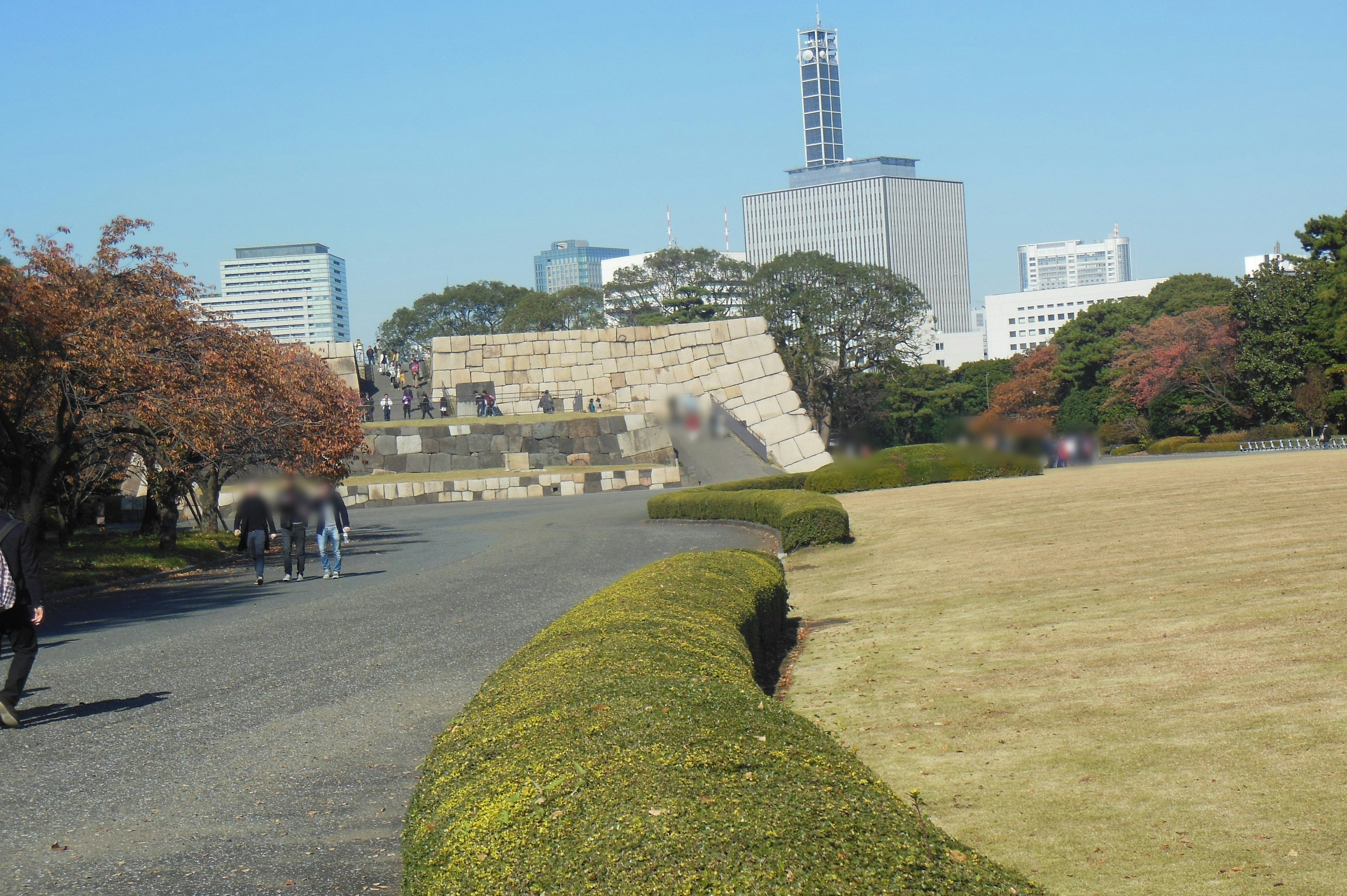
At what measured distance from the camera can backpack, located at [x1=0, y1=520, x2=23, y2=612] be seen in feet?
24.0

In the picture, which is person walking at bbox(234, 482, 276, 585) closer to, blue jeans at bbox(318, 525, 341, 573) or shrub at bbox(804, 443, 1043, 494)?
blue jeans at bbox(318, 525, 341, 573)

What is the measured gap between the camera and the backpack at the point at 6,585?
7.31 m

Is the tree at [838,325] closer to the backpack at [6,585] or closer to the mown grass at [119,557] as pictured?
the mown grass at [119,557]

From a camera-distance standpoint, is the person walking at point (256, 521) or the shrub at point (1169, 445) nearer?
the person walking at point (256, 521)

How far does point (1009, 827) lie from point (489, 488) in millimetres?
33762

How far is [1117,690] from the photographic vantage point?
23.0 ft

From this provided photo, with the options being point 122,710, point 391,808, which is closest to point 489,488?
point 122,710

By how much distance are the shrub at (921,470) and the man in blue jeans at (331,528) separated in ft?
46.5

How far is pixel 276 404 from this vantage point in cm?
2122

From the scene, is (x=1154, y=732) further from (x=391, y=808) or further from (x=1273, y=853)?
(x=391, y=808)

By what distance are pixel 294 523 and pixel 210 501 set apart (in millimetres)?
10682

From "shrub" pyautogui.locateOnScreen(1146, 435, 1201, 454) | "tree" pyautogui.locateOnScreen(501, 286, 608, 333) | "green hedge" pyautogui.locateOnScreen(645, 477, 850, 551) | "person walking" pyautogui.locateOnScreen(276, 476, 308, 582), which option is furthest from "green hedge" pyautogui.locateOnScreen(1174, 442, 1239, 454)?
"tree" pyautogui.locateOnScreen(501, 286, 608, 333)

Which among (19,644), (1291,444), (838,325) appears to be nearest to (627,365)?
(838,325)

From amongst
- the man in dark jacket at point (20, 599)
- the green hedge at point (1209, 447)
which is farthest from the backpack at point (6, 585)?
the green hedge at point (1209, 447)
